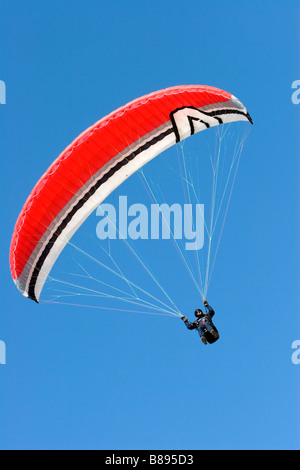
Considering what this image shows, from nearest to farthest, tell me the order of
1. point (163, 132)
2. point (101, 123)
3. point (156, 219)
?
1. point (101, 123)
2. point (163, 132)
3. point (156, 219)

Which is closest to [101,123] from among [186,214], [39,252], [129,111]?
[129,111]

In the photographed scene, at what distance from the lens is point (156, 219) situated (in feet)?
58.2

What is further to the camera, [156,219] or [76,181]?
[156,219]

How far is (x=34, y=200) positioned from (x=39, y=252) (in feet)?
5.49
